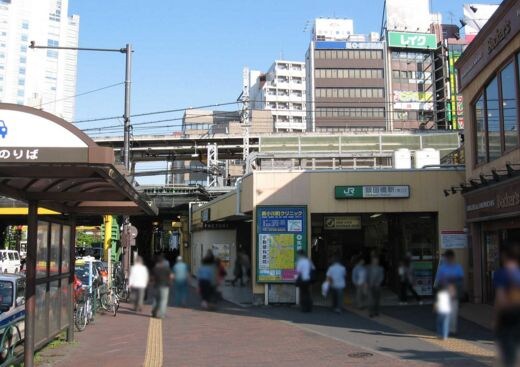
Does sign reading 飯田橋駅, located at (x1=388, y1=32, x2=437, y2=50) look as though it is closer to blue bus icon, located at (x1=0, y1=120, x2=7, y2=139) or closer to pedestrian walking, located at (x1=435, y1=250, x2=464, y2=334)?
pedestrian walking, located at (x1=435, y1=250, x2=464, y2=334)

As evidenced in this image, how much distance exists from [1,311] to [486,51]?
18.5 m

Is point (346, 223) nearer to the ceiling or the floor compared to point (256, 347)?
nearer to the ceiling

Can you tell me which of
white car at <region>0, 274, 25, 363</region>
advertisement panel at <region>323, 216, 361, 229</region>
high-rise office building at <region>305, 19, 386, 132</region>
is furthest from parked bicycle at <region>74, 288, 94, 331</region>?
high-rise office building at <region>305, 19, 386, 132</region>

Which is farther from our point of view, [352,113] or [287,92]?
[287,92]

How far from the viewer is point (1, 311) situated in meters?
20.1

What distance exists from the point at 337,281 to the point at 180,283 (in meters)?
1.03

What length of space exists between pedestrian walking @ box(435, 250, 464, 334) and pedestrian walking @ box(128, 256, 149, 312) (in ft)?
4.01

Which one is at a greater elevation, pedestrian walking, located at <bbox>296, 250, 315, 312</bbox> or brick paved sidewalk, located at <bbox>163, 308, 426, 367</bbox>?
pedestrian walking, located at <bbox>296, 250, 315, 312</bbox>

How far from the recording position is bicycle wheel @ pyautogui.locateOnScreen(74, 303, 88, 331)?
921 inches

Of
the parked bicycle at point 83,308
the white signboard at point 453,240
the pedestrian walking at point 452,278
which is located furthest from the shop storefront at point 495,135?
the parked bicycle at point 83,308

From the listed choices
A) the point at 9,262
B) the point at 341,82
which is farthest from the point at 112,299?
the point at 341,82

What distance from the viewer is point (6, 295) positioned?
810 inches

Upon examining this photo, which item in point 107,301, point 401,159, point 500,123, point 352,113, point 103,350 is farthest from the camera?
point 352,113

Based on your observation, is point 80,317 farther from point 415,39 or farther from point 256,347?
point 415,39
